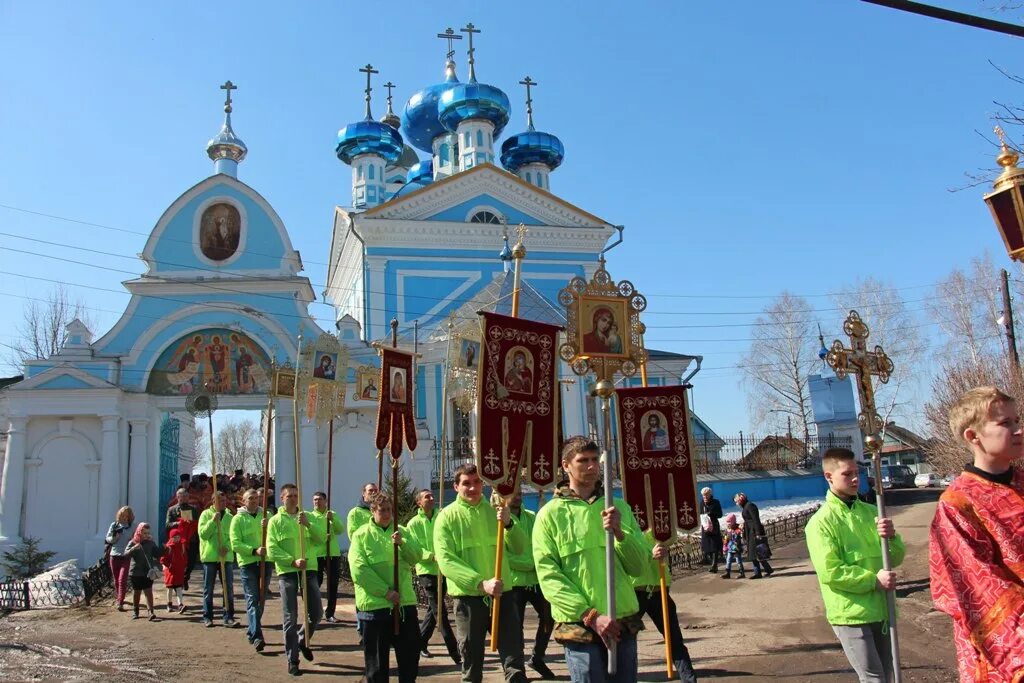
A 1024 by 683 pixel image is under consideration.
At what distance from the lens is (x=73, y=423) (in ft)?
57.5

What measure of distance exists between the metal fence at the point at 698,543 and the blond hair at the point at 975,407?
10.4m

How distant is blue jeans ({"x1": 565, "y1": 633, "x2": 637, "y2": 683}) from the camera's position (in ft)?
13.6

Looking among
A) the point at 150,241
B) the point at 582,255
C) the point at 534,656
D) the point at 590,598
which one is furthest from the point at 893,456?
the point at 590,598

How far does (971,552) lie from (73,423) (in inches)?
711

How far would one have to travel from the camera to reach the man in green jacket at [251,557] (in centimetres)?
913

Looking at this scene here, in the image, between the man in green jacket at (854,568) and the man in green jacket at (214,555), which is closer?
the man in green jacket at (854,568)

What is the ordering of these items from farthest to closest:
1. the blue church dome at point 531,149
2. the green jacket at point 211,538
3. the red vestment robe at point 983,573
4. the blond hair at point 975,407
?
the blue church dome at point 531,149 < the green jacket at point 211,538 < the blond hair at point 975,407 < the red vestment robe at point 983,573

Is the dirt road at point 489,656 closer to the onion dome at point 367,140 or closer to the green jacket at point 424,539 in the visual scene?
the green jacket at point 424,539

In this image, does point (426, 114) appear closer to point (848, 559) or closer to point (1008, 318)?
point (1008, 318)

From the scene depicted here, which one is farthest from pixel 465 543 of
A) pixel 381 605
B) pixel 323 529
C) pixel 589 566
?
pixel 323 529

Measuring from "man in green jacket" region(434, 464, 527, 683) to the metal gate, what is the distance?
554 inches

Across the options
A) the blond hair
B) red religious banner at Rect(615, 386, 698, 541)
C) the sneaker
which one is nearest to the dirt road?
the sneaker

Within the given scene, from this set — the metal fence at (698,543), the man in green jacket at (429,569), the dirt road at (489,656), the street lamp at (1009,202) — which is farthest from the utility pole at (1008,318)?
the man in green jacket at (429,569)

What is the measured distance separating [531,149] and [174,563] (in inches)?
965
